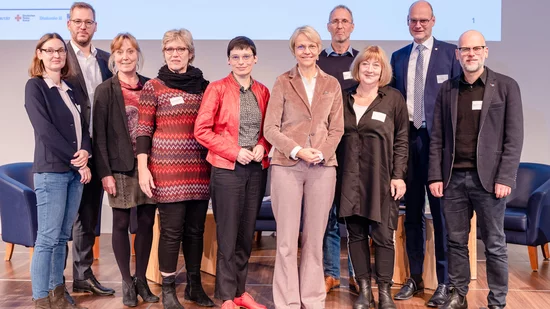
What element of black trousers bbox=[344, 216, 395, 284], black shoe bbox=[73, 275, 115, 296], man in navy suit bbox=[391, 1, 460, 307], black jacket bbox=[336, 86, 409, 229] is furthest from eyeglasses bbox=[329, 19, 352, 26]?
black shoe bbox=[73, 275, 115, 296]

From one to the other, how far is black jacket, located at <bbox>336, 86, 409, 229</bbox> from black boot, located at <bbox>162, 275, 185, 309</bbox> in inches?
42.4

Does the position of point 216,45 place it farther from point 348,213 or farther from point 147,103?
point 348,213

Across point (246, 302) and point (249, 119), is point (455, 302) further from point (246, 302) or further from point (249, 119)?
point (249, 119)

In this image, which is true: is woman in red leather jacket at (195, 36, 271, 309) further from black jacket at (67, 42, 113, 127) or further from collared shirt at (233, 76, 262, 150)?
black jacket at (67, 42, 113, 127)

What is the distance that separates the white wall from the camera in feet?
17.7

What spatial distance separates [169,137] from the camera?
10.7ft

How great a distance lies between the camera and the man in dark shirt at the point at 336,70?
3.81m

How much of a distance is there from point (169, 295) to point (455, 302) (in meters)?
1.66

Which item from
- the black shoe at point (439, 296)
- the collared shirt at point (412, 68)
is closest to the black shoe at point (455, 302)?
the black shoe at point (439, 296)

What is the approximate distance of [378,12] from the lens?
5.17 m

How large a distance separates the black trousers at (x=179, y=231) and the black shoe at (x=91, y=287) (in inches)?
22.7

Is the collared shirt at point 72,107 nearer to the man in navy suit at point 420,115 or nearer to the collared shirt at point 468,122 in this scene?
the man in navy suit at point 420,115

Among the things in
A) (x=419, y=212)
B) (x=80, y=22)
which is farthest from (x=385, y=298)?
(x=80, y=22)

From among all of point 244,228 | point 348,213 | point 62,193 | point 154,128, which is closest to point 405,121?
point 348,213
